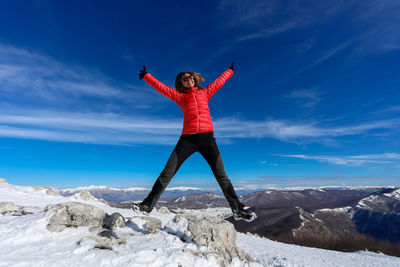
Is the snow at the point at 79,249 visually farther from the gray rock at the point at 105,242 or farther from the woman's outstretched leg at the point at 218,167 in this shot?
the woman's outstretched leg at the point at 218,167

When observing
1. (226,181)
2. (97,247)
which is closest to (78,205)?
(97,247)

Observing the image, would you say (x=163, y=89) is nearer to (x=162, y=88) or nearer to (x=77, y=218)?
(x=162, y=88)

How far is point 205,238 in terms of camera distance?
6.32 m

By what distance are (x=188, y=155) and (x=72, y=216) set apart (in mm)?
4492

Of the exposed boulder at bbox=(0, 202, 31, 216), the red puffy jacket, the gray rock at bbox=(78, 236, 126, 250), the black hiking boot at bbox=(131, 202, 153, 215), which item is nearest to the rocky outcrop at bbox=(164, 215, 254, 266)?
the black hiking boot at bbox=(131, 202, 153, 215)

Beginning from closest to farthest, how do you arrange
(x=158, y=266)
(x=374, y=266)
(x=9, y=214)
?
(x=158, y=266)
(x=9, y=214)
(x=374, y=266)

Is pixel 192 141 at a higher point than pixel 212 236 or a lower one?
higher

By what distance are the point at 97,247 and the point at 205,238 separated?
289cm

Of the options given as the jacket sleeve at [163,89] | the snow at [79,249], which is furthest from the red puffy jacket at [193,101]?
the snow at [79,249]

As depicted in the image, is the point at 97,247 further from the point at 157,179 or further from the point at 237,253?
the point at 237,253

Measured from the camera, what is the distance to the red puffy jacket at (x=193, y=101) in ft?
20.7

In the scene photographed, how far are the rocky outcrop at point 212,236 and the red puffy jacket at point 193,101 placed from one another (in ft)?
9.65

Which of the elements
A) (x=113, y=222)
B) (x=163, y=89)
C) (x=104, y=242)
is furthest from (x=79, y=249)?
(x=163, y=89)

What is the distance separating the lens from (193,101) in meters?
6.53
